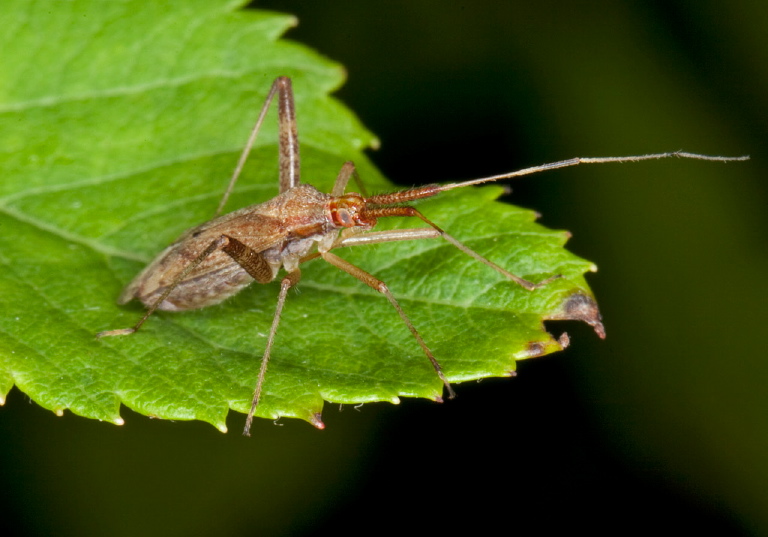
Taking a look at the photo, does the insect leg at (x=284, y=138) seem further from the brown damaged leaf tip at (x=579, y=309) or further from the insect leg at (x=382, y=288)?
the brown damaged leaf tip at (x=579, y=309)

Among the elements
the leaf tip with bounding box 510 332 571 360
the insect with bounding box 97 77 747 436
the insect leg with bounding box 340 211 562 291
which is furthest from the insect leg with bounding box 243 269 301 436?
the leaf tip with bounding box 510 332 571 360

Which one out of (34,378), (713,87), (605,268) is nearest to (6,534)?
(34,378)

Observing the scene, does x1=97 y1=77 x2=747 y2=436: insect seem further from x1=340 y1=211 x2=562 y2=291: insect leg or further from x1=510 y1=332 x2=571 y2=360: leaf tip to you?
x1=510 y1=332 x2=571 y2=360: leaf tip

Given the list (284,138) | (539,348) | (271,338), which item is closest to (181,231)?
(284,138)

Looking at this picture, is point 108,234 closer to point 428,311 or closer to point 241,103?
point 241,103

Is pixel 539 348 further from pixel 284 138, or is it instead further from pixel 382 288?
pixel 284 138

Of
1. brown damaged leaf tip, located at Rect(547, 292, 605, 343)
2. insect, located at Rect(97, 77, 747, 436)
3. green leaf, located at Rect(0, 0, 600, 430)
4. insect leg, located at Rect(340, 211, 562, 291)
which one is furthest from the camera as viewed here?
insect, located at Rect(97, 77, 747, 436)

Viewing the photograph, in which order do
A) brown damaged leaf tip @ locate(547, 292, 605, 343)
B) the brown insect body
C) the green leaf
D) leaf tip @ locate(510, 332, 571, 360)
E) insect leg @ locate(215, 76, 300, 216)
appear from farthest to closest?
insect leg @ locate(215, 76, 300, 216), the brown insect body, brown damaged leaf tip @ locate(547, 292, 605, 343), the green leaf, leaf tip @ locate(510, 332, 571, 360)
